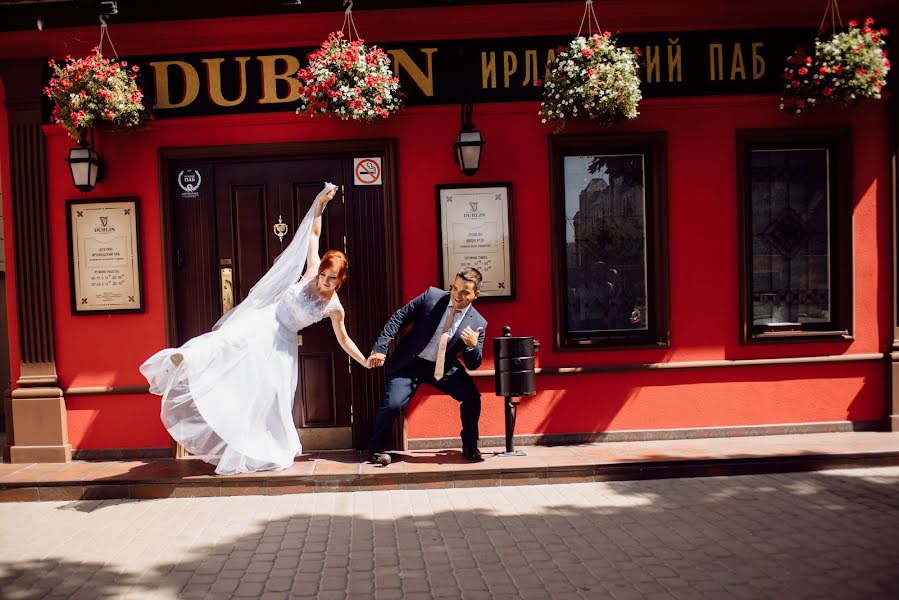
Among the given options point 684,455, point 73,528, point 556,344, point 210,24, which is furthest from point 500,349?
point 210,24

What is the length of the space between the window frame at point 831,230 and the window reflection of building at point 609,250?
3.33 ft

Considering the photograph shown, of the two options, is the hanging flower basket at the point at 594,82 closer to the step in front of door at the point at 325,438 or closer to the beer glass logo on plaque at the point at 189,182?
the beer glass logo on plaque at the point at 189,182

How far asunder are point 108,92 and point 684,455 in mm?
6301

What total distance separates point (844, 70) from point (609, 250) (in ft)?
9.03

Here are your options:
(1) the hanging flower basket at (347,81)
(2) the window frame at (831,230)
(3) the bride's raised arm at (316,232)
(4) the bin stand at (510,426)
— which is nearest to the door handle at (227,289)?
(3) the bride's raised arm at (316,232)

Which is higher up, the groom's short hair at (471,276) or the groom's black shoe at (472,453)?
the groom's short hair at (471,276)

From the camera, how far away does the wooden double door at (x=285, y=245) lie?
7082 millimetres

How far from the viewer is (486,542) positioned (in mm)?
4746

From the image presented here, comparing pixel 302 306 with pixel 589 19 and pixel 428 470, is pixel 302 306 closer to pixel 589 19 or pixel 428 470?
pixel 428 470

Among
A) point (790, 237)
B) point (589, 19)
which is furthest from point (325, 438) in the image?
point (790, 237)

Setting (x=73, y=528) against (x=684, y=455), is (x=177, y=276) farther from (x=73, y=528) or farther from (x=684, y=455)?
(x=684, y=455)

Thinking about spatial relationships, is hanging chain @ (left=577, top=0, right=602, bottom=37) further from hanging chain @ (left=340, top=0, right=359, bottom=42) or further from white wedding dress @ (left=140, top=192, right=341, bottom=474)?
white wedding dress @ (left=140, top=192, right=341, bottom=474)

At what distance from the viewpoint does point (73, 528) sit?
5.26 m

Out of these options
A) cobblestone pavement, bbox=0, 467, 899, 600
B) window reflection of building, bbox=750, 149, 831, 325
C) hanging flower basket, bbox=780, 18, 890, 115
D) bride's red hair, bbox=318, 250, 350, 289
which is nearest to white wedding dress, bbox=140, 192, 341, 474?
bride's red hair, bbox=318, 250, 350, 289
